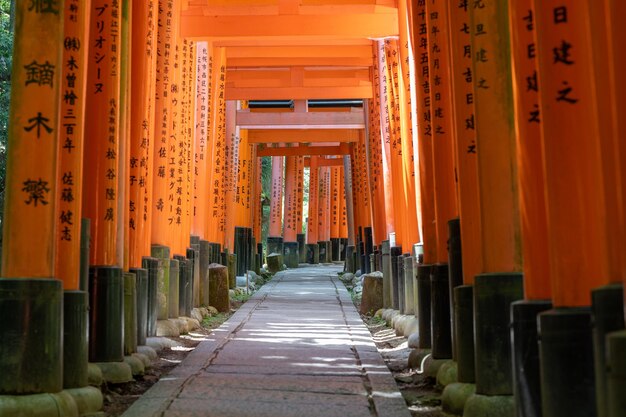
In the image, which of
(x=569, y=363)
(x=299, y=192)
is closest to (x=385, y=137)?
(x=569, y=363)

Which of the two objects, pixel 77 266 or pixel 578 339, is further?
pixel 77 266

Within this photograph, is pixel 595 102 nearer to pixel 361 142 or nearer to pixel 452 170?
pixel 452 170

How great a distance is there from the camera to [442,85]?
631 cm

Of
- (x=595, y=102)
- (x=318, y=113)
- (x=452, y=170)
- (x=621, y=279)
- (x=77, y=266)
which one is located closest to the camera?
(x=621, y=279)

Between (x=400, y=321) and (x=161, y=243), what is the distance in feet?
9.23

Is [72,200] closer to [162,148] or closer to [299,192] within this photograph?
[162,148]

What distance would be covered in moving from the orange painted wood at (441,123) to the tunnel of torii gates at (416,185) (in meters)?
0.02

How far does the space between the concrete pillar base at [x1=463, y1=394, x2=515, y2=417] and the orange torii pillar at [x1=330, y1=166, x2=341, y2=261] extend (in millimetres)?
25618

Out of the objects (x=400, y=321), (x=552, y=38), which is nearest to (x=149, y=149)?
(x=400, y=321)

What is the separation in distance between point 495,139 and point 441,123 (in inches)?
67.8

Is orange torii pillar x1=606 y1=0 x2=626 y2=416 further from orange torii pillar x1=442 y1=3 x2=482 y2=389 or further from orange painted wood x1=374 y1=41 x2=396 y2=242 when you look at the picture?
orange painted wood x1=374 y1=41 x2=396 y2=242

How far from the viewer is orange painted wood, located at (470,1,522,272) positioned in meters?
4.44

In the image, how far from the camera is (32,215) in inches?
175

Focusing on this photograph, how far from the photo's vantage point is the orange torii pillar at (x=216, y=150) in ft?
46.4
